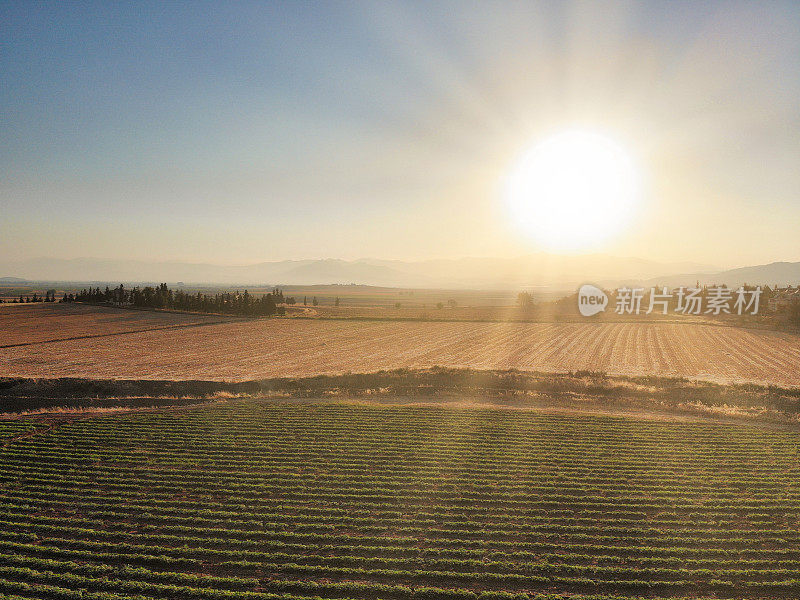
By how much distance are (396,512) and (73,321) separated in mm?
101512

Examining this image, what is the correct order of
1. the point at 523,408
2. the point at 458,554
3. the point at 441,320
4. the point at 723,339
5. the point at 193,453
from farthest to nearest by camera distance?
the point at 441,320, the point at 723,339, the point at 523,408, the point at 193,453, the point at 458,554

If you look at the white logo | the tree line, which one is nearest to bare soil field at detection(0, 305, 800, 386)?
the tree line

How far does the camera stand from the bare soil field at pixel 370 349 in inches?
1946

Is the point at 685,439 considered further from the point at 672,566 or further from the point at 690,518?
the point at 672,566

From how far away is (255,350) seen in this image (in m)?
62.3

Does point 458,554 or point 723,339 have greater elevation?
point 723,339

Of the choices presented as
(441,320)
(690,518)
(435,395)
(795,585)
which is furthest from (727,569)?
(441,320)

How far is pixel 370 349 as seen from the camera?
2515 inches

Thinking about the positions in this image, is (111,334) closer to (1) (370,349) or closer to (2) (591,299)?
(1) (370,349)

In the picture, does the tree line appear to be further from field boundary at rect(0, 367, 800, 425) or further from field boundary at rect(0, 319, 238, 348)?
field boundary at rect(0, 367, 800, 425)

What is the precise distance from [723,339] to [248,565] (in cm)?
8258

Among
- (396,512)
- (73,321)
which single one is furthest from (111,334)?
(396,512)

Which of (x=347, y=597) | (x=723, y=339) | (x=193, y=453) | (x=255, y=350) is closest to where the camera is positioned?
(x=347, y=597)

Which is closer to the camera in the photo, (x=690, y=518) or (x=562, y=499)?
(x=690, y=518)
